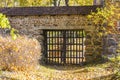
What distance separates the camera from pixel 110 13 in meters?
15.5

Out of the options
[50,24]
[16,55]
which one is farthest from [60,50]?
[16,55]

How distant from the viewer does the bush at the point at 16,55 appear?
1336 centimetres

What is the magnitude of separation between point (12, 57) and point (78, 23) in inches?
221

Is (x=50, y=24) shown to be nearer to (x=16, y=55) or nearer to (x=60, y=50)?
(x=60, y=50)

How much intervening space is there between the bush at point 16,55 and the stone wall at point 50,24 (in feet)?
13.3

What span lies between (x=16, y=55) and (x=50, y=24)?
201 inches

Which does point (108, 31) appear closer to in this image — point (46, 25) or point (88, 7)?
point (88, 7)

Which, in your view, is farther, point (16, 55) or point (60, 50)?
point (60, 50)

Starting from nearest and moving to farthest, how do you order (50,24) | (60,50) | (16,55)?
(16,55), (50,24), (60,50)

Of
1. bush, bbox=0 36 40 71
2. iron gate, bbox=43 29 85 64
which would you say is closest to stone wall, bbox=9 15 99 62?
iron gate, bbox=43 29 85 64

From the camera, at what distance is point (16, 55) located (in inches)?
529

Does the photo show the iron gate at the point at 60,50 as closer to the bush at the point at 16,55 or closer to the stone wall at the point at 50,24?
the stone wall at the point at 50,24

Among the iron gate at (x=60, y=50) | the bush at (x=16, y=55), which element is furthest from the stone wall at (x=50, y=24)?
the bush at (x=16, y=55)

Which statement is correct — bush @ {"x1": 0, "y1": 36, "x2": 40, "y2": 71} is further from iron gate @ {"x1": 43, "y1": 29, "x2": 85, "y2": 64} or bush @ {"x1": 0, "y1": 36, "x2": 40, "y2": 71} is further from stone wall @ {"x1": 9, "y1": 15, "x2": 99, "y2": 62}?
iron gate @ {"x1": 43, "y1": 29, "x2": 85, "y2": 64}
